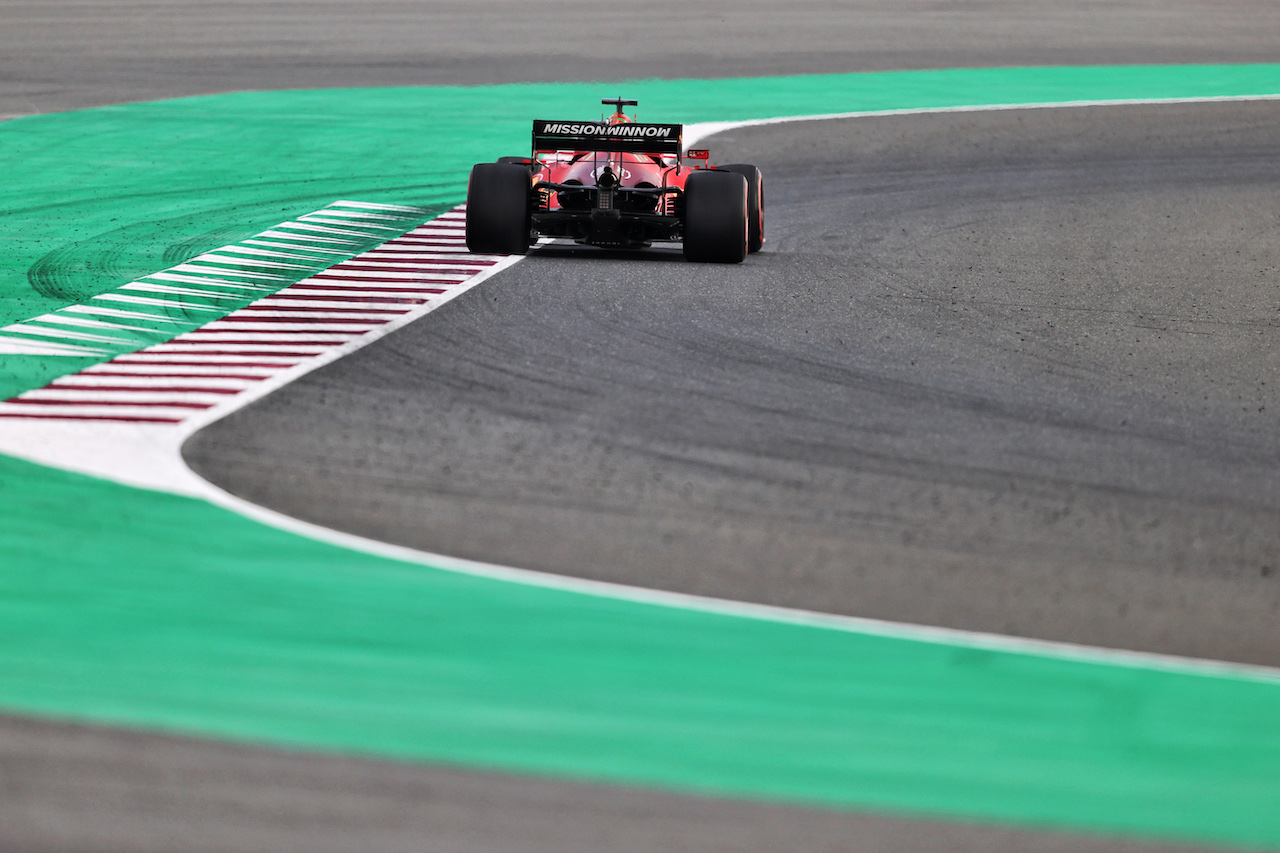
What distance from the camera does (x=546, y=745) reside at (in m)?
5.74

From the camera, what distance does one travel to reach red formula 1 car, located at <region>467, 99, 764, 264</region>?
14.8 m

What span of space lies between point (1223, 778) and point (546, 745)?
250cm

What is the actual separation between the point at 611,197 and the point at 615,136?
0.64m

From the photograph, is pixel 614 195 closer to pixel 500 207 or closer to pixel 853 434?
pixel 500 207

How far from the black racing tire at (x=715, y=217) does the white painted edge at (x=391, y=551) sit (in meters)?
4.32

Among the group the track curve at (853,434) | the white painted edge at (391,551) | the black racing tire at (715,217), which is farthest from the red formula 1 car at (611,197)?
the white painted edge at (391,551)

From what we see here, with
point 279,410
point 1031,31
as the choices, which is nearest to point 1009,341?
point 279,410

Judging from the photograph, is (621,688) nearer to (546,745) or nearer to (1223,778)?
(546,745)

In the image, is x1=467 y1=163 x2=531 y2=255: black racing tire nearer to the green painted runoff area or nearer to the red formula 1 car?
the red formula 1 car

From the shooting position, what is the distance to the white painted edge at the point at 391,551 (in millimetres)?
6766

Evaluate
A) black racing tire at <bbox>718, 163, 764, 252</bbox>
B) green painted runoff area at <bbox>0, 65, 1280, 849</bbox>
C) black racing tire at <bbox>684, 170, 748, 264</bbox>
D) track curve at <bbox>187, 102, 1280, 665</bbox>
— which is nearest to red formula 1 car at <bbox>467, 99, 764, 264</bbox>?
black racing tire at <bbox>684, 170, 748, 264</bbox>

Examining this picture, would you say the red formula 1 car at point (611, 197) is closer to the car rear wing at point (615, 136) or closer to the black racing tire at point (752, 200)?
the car rear wing at point (615, 136)

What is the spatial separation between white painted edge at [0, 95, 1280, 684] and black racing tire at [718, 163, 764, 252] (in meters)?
5.48

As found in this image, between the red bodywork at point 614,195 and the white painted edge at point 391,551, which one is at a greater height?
the red bodywork at point 614,195
